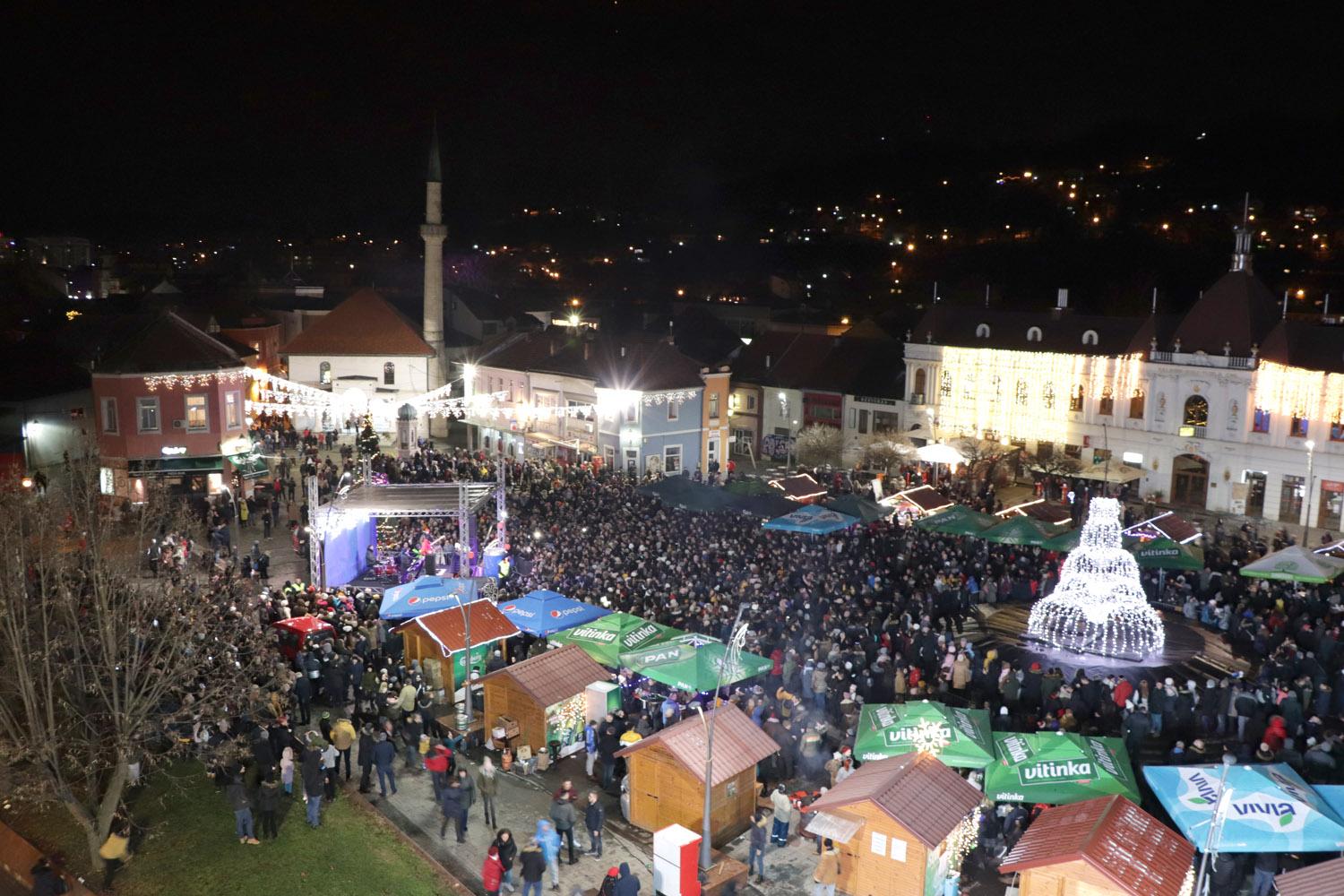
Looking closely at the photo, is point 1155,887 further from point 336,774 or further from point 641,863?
point 336,774

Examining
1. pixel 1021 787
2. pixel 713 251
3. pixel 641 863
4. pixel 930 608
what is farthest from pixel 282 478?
pixel 713 251

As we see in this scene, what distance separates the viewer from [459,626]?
65.2 ft

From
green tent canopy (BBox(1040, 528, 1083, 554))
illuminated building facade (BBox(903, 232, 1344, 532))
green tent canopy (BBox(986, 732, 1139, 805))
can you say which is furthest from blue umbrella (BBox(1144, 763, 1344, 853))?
illuminated building facade (BBox(903, 232, 1344, 532))

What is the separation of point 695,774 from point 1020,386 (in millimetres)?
32757

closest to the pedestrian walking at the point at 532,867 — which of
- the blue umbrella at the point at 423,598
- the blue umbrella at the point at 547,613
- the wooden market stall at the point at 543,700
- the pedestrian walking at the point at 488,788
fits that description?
the pedestrian walking at the point at 488,788

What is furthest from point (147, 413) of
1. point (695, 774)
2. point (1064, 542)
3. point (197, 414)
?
point (1064, 542)

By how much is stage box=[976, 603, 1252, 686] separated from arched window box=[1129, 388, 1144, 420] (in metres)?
18.1

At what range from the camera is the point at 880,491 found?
115ft

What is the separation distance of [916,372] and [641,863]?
1340 inches

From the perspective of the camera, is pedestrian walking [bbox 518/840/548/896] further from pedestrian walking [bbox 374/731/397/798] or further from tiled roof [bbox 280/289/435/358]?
tiled roof [bbox 280/289/435/358]

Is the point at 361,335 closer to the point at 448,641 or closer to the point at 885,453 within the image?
the point at 885,453

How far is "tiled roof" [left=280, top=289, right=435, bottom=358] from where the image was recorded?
48.9 metres

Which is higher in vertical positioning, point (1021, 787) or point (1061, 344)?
point (1061, 344)

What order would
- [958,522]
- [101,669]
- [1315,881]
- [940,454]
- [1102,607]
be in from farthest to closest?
[940,454]
[958,522]
[1102,607]
[101,669]
[1315,881]
